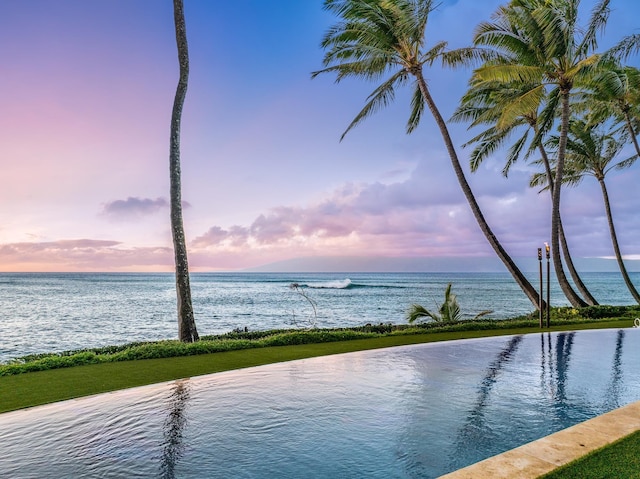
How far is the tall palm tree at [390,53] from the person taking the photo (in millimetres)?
12117

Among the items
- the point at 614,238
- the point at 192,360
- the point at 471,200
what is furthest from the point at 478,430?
the point at 614,238

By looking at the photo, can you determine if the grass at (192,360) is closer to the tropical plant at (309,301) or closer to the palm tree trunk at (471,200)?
the tropical plant at (309,301)

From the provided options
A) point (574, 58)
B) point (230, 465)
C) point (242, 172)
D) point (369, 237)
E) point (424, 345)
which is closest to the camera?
point (230, 465)

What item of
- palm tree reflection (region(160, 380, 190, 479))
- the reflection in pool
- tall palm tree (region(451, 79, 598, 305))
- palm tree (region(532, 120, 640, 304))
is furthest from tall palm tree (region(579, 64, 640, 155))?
palm tree reflection (region(160, 380, 190, 479))

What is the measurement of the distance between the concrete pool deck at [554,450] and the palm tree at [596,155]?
16.4 metres

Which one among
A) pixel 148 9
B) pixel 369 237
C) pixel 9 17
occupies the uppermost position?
pixel 148 9

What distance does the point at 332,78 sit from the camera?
14.4 meters

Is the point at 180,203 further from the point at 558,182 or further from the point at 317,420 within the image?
the point at 558,182

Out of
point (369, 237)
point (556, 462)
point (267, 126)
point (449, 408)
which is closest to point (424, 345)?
point (449, 408)

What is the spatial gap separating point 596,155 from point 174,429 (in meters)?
19.9

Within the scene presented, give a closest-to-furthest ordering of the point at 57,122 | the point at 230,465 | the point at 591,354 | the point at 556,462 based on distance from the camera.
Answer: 1. the point at 556,462
2. the point at 230,465
3. the point at 591,354
4. the point at 57,122

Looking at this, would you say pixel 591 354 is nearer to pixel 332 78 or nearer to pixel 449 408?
pixel 449 408

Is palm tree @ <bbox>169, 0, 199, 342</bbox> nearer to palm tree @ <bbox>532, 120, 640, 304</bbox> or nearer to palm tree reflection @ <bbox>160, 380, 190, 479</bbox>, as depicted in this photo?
palm tree reflection @ <bbox>160, 380, 190, 479</bbox>

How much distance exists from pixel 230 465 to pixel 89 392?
3076 millimetres
